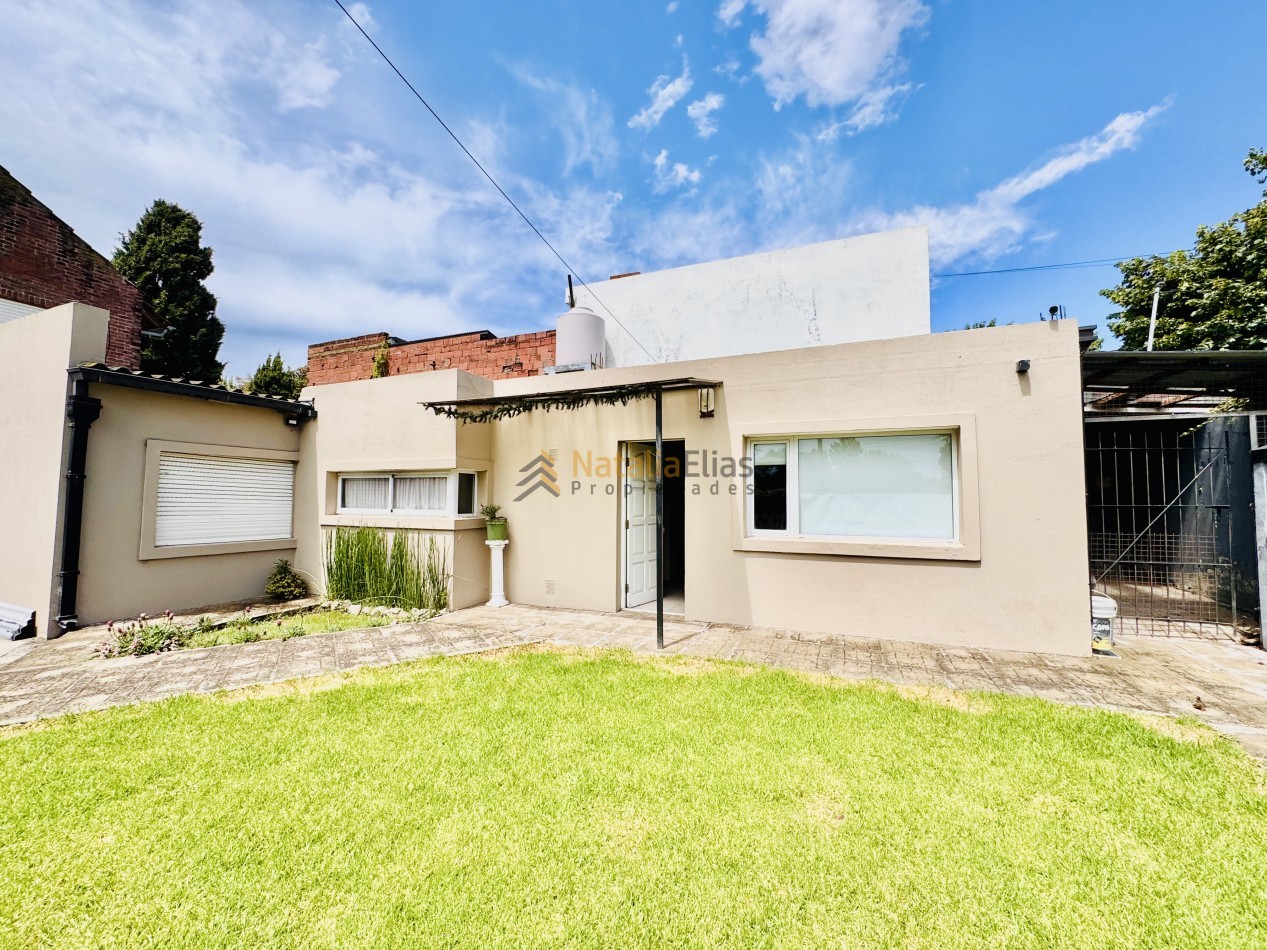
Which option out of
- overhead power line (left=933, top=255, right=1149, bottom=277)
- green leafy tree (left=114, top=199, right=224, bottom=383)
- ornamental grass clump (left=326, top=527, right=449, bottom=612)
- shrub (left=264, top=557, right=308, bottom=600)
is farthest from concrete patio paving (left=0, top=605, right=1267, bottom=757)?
green leafy tree (left=114, top=199, right=224, bottom=383)

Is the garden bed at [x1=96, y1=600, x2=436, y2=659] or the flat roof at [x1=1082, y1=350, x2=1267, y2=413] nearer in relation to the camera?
the flat roof at [x1=1082, y1=350, x2=1267, y2=413]

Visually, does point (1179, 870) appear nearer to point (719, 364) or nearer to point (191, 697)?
point (719, 364)

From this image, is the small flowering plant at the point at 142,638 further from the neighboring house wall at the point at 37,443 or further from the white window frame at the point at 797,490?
the white window frame at the point at 797,490

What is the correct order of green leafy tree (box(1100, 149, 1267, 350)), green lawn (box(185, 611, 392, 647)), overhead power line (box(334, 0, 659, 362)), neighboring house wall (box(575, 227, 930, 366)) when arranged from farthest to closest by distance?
green leafy tree (box(1100, 149, 1267, 350)), neighboring house wall (box(575, 227, 930, 366)), green lawn (box(185, 611, 392, 647)), overhead power line (box(334, 0, 659, 362))

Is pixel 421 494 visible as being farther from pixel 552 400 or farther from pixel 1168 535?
pixel 1168 535

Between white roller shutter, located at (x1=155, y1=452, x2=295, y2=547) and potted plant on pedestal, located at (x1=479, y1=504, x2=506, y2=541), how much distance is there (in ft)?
13.5

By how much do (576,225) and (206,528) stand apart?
8.27 metres

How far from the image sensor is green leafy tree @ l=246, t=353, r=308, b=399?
20.4 m

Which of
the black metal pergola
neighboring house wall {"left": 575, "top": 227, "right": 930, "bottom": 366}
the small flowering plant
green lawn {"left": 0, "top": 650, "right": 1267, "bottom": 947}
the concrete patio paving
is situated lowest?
green lawn {"left": 0, "top": 650, "right": 1267, "bottom": 947}

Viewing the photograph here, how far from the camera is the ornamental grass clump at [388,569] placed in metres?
8.48

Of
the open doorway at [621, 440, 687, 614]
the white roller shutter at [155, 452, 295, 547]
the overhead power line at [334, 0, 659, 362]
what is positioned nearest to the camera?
the overhead power line at [334, 0, 659, 362]

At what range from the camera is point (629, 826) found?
2.92m

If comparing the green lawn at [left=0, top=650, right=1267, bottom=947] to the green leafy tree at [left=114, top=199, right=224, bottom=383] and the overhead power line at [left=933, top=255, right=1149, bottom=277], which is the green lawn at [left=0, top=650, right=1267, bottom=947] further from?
the green leafy tree at [left=114, top=199, right=224, bottom=383]

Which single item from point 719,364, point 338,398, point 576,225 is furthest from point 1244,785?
point 338,398
